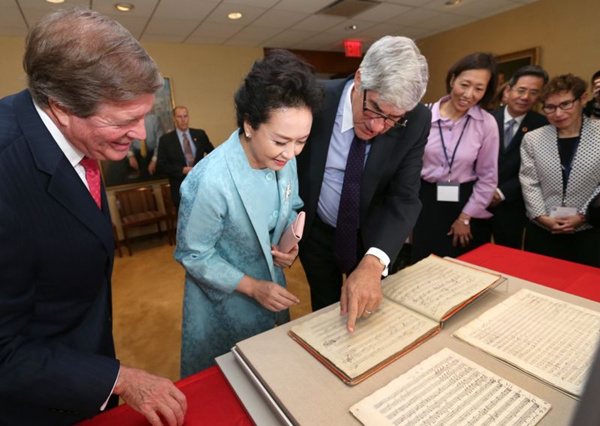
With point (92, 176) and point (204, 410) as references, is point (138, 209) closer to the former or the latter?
point (92, 176)

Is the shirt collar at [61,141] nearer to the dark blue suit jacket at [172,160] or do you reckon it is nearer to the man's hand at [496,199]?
the man's hand at [496,199]

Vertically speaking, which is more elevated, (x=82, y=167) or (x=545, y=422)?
(x=82, y=167)

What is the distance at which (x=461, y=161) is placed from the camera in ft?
7.30

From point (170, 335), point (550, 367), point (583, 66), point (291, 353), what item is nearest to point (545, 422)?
point (550, 367)

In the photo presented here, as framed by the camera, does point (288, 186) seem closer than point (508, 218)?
Yes

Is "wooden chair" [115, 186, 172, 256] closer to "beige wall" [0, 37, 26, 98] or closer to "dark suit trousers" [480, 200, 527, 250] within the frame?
"beige wall" [0, 37, 26, 98]

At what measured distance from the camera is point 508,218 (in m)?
2.58

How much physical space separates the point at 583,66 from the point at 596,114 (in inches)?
131

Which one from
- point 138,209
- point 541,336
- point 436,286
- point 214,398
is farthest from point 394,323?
point 138,209

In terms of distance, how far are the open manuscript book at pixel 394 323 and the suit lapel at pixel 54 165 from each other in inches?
23.3

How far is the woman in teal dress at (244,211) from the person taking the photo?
1037 millimetres

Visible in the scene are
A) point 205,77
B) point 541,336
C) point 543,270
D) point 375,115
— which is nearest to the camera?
point 541,336

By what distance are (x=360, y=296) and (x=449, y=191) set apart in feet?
5.44

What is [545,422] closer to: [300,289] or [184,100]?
[300,289]
